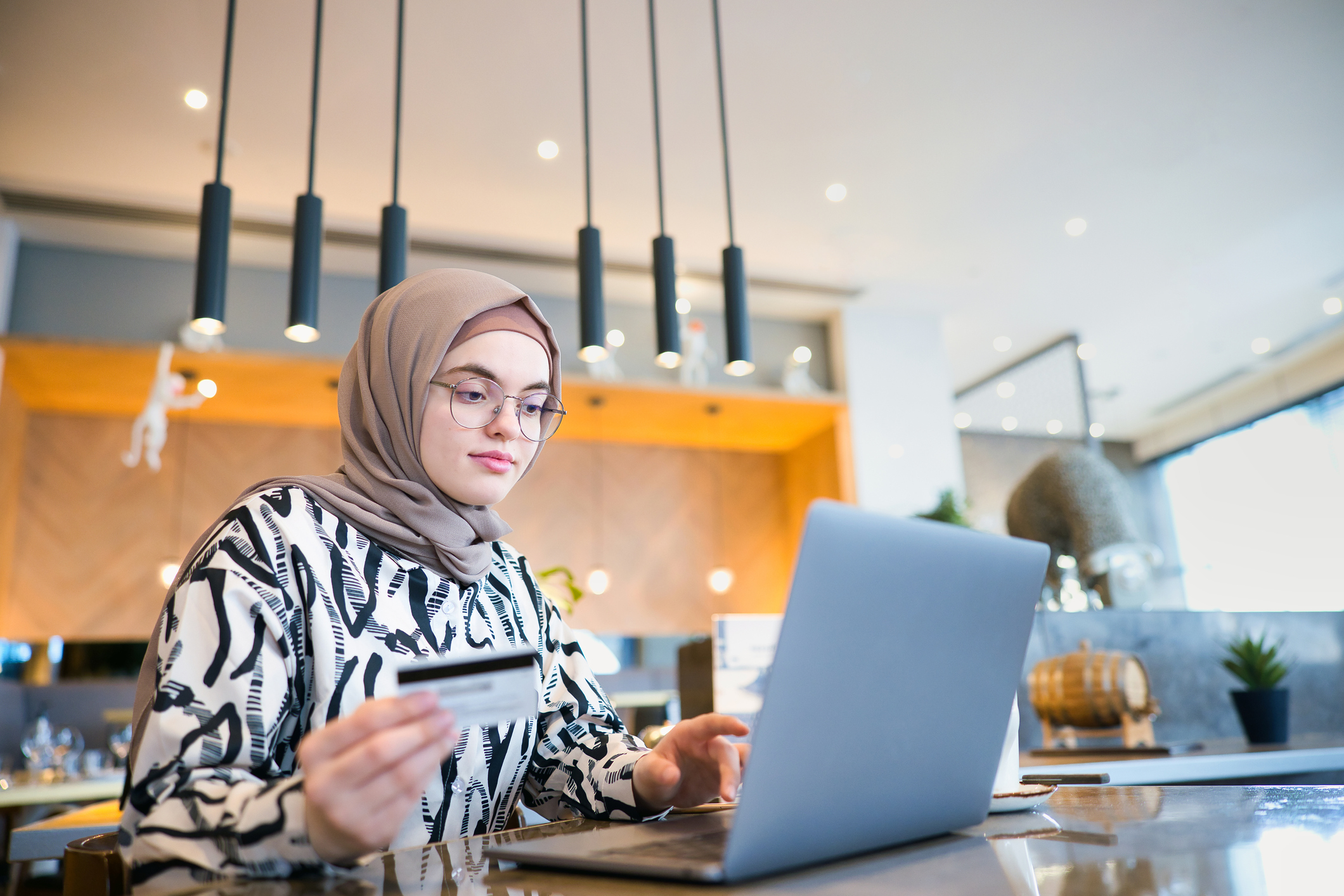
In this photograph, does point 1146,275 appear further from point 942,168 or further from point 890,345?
point 942,168

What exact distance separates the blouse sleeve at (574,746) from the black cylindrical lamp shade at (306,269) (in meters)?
1.87

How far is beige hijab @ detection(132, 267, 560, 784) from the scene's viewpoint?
979 millimetres

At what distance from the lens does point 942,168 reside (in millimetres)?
5223

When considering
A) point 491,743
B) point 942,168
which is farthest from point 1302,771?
point 942,168

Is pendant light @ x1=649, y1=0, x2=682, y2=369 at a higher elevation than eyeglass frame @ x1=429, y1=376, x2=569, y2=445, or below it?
higher

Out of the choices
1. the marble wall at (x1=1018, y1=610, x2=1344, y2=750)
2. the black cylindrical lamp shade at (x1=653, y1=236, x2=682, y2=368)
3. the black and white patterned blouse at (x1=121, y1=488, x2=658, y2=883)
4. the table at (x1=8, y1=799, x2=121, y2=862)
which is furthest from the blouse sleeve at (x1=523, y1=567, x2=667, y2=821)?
the marble wall at (x1=1018, y1=610, x2=1344, y2=750)

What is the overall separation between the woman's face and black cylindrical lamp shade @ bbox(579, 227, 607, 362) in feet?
6.60

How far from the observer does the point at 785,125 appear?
4.72 m

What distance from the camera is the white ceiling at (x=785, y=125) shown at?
3998mm

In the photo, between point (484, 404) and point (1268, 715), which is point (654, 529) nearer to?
point (1268, 715)

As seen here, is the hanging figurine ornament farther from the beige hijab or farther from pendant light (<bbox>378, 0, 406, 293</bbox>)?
the beige hijab

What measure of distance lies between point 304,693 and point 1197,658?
132 inches

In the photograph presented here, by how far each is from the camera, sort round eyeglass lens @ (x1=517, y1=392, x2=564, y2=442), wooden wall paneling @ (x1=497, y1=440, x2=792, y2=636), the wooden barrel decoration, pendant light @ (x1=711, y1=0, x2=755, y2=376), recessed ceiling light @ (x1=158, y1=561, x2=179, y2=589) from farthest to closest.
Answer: wooden wall paneling @ (x1=497, y1=440, x2=792, y2=636) → recessed ceiling light @ (x1=158, y1=561, x2=179, y2=589) → pendant light @ (x1=711, y1=0, x2=755, y2=376) → the wooden barrel decoration → round eyeglass lens @ (x1=517, y1=392, x2=564, y2=442)

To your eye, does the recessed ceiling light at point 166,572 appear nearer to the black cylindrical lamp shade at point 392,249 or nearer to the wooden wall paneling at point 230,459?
the wooden wall paneling at point 230,459
